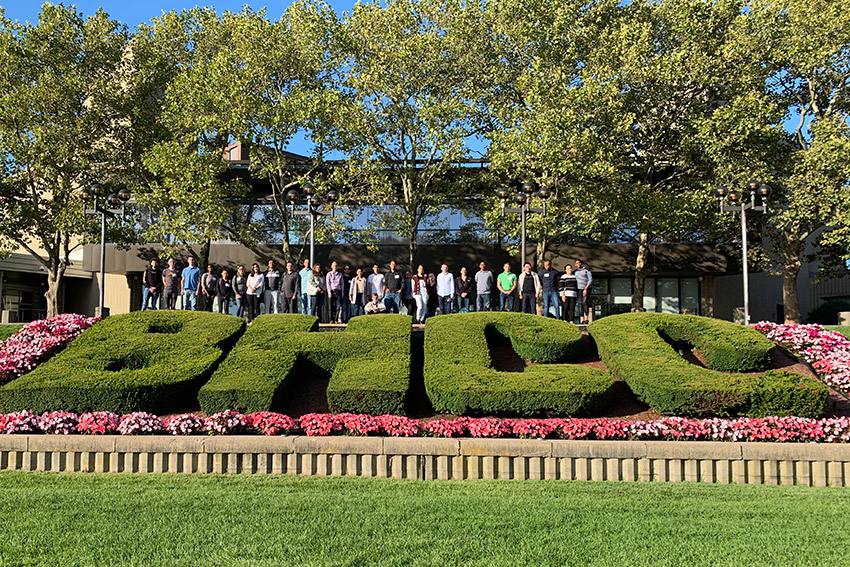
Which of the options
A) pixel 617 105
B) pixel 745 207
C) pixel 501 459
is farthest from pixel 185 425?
pixel 617 105

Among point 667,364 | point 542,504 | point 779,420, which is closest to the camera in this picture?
point 542,504

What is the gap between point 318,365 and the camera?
1102 cm

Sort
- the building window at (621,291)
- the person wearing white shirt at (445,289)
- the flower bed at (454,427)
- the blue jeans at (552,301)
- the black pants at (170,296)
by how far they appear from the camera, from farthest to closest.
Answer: the building window at (621,291), the black pants at (170,296), the person wearing white shirt at (445,289), the blue jeans at (552,301), the flower bed at (454,427)

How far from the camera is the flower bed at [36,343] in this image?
37.7 ft

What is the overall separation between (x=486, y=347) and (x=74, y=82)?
59.9 feet

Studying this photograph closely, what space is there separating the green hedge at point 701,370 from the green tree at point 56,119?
1842 centimetres

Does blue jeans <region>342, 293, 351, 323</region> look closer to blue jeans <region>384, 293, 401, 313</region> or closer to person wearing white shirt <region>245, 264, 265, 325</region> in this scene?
blue jeans <region>384, 293, 401, 313</region>

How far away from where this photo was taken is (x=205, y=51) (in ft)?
83.8

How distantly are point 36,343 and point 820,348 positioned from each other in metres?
13.4

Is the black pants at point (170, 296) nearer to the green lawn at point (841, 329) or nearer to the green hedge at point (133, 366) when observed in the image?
the green hedge at point (133, 366)

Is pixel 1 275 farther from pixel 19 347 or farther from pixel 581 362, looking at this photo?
pixel 581 362

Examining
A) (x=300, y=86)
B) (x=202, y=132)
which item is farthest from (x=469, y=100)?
(x=202, y=132)

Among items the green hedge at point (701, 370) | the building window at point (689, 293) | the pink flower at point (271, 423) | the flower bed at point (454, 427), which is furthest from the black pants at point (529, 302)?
the building window at point (689, 293)

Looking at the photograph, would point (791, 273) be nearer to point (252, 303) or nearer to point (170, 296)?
point (252, 303)
